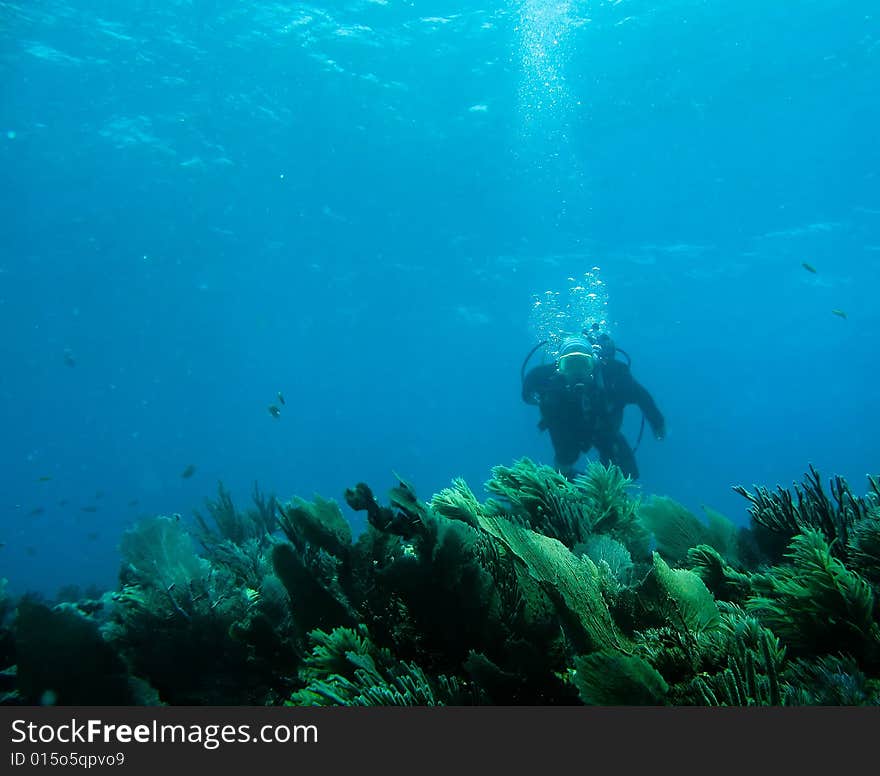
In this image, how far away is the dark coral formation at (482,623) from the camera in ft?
5.19

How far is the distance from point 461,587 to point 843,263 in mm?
41582

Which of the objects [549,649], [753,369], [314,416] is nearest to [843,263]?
[753,369]

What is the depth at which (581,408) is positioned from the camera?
424 inches

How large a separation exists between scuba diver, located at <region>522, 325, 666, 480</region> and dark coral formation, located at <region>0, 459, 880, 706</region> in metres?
7.65

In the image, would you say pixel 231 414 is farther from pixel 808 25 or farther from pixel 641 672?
pixel 641 672

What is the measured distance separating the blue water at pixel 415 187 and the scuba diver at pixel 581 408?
4.27 meters

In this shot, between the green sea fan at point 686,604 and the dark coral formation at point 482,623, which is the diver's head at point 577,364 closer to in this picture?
the dark coral formation at point 482,623

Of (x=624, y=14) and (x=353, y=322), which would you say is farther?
(x=353, y=322)

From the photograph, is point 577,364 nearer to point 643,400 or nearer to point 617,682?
point 643,400

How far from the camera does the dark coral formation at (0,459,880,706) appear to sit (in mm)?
1581

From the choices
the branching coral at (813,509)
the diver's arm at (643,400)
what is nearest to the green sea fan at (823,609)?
the branching coral at (813,509)

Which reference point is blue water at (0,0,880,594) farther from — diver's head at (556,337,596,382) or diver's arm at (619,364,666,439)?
diver's head at (556,337,596,382)

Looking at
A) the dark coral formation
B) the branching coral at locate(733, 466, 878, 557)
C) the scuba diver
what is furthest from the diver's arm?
the dark coral formation

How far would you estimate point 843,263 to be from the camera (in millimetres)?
32688
